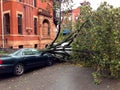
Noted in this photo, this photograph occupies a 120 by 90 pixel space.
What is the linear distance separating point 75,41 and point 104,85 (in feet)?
12.6

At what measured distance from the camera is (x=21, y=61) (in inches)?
402

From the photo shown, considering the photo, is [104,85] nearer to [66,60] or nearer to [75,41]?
[75,41]

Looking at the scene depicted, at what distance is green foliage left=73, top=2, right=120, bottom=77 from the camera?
28.5 feet

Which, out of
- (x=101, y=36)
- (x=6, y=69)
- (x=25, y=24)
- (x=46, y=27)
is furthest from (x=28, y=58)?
(x=46, y=27)

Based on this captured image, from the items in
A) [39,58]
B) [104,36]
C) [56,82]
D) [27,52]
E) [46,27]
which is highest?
[46,27]

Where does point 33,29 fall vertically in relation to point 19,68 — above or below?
above

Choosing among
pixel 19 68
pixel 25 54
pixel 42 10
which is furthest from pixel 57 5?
pixel 42 10

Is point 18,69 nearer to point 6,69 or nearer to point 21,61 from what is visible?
point 21,61

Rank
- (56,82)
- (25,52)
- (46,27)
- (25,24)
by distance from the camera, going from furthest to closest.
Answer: (46,27), (25,24), (25,52), (56,82)

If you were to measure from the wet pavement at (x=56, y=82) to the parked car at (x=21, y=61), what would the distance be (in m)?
0.42

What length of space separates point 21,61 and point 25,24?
14109 mm

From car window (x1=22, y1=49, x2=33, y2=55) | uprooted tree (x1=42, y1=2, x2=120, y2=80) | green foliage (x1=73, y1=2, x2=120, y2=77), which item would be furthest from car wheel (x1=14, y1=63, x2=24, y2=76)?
green foliage (x1=73, y1=2, x2=120, y2=77)

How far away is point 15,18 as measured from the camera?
2202 centimetres

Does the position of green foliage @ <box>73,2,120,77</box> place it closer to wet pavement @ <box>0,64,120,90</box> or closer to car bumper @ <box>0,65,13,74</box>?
wet pavement @ <box>0,64,120,90</box>
